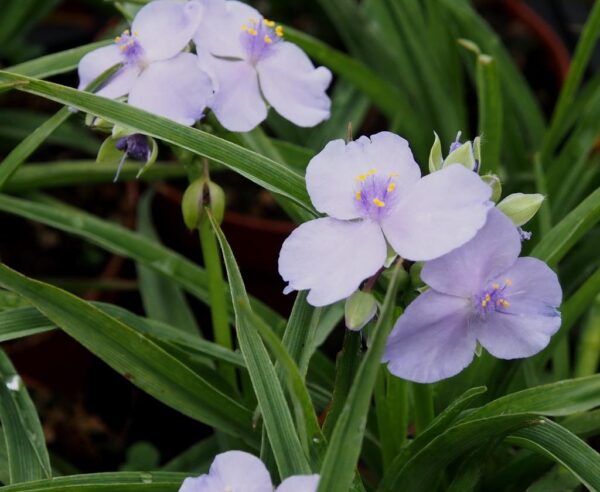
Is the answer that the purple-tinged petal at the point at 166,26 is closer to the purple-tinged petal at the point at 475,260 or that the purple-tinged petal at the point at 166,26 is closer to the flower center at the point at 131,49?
the flower center at the point at 131,49

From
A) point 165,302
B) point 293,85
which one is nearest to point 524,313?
point 293,85

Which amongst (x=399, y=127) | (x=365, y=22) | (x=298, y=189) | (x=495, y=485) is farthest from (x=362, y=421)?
(x=365, y=22)

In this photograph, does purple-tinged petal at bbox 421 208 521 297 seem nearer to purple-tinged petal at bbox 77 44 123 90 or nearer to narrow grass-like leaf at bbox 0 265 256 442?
narrow grass-like leaf at bbox 0 265 256 442

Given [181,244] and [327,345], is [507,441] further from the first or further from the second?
[181,244]

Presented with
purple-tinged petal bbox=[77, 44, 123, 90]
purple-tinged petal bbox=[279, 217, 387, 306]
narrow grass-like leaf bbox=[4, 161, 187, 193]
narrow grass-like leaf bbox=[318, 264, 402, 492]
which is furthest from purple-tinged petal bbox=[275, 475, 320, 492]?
narrow grass-like leaf bbox=[4, 161, 187, 193]

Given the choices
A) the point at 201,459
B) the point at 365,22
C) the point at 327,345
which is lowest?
the point at 327,345

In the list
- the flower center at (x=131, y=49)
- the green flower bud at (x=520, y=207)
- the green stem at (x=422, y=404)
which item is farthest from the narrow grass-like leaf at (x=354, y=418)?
the flower center at (x=131, y=49)
